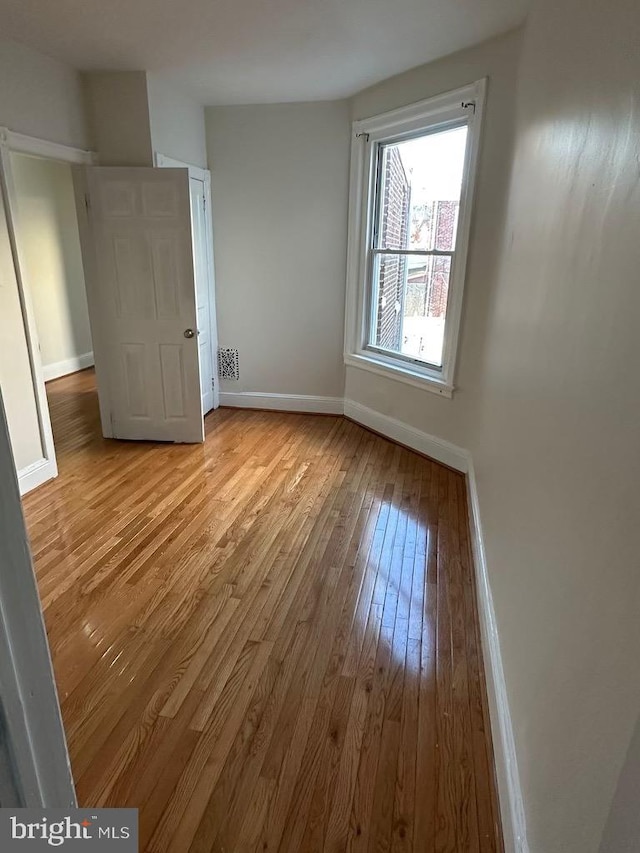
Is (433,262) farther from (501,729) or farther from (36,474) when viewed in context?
(36,474)

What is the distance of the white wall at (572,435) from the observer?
87 centimetres

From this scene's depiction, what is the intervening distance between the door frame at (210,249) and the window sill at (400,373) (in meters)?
1.31

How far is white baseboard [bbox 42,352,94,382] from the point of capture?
595cm

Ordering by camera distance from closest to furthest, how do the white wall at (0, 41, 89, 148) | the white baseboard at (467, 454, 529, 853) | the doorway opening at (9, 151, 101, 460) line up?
the white baseboard at (467, 454, 529, 853)
the white wall at (0, 41, 89, 148)
the doorway opening at (9, 151, 101, 460)

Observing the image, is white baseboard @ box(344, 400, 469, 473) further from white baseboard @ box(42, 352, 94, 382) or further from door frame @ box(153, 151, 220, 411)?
white baseboard @ box(42, 352, 94, 382)

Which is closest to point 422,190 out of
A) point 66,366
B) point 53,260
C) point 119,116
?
point 119,116

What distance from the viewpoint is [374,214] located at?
161 inches

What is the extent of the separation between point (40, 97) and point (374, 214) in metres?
2.40

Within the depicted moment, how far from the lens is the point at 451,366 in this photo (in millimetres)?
3562

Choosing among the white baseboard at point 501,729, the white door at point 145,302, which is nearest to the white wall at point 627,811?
the white baseboard at point 501,729

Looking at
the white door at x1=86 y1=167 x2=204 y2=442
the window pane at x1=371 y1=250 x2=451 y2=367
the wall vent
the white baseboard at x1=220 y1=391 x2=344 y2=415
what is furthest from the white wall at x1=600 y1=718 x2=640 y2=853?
the wall vent

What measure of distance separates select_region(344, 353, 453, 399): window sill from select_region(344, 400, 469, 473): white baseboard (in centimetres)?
36

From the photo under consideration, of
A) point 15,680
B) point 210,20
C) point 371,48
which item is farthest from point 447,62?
point 15,680

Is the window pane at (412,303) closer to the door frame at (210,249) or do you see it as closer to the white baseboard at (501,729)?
the door frame at (210,249)
